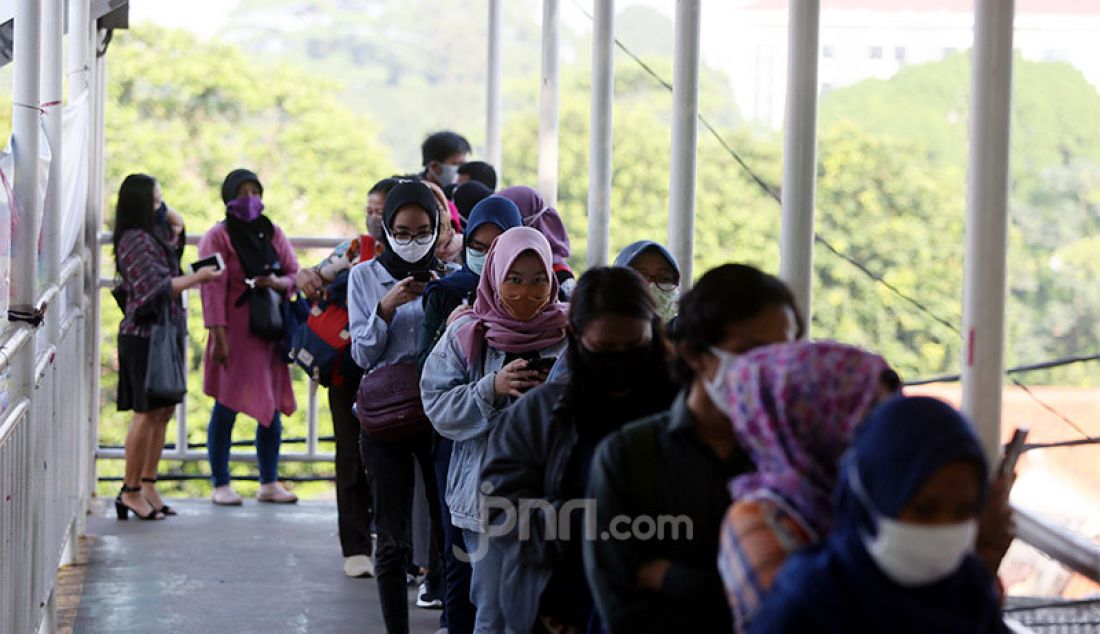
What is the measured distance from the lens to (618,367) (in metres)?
3.16

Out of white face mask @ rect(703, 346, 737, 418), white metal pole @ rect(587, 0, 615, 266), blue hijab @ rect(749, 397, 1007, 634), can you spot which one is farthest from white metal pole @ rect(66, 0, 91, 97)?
blue hijab @ rect(749, 397, 1007, 634)

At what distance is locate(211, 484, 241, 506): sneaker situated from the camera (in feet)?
26.2

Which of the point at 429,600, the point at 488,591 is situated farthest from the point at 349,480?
the point at 488,591

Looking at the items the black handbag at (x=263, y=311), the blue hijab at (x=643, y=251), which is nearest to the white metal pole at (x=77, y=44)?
the black handbag at (x=263, y=311)

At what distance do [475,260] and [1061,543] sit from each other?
88.3 inches

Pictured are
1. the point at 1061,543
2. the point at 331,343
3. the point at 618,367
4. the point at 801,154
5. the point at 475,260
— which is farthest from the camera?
the point at 331,343

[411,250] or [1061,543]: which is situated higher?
[411,250]

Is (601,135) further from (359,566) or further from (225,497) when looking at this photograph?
(225,497)

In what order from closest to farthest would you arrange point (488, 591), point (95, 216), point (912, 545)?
point (912, 545), point (488, 591), point (95, 216)

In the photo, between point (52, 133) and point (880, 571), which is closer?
point (880, 571)

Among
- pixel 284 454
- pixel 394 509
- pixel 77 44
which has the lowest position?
pixel 284 454

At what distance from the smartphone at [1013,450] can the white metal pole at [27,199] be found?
2.82 metres

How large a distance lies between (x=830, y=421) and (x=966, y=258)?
1.30m

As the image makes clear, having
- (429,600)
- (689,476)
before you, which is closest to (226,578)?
(429,600)
